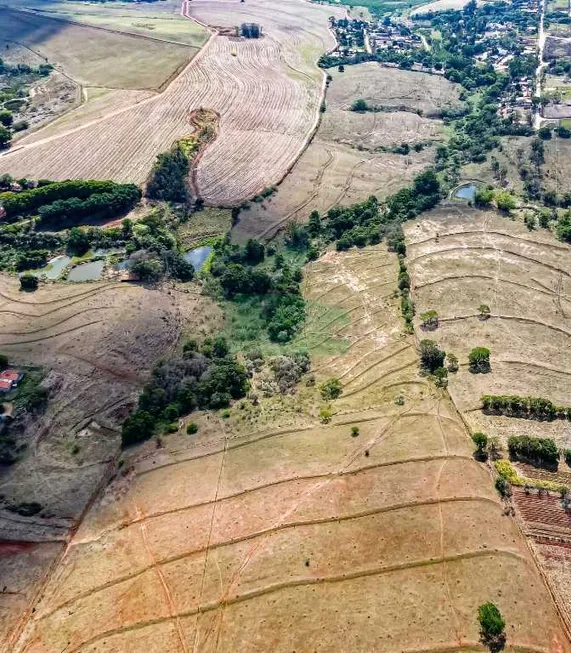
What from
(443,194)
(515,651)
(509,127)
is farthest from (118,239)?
(509,127)

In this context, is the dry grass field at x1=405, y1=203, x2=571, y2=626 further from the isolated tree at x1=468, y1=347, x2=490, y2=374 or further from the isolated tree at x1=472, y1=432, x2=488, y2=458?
the isolated tree at x1=472, y1=432, x2=488, y2=458

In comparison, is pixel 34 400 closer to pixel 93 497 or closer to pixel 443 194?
pixel 93 497

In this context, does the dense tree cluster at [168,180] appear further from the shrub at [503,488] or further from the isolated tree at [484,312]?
the shrub at [503,488]

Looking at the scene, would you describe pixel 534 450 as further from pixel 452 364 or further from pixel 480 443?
pixel 452 364

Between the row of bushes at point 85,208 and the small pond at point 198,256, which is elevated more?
the row of bushes at point 85,208

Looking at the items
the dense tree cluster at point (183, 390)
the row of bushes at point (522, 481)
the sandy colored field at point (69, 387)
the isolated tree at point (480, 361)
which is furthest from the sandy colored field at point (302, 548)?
the isolated tree at point (480, 361)

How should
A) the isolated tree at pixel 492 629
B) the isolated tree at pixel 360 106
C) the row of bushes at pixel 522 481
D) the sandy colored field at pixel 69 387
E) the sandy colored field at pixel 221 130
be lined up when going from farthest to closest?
the isolated tree at pixel 360 106 < the sandy colored field at pixel 221 130 < the row of bushes at pixel 522 481 < the sandy colored field at pixel 69 387 < the isolated tree at pixel 492 629
